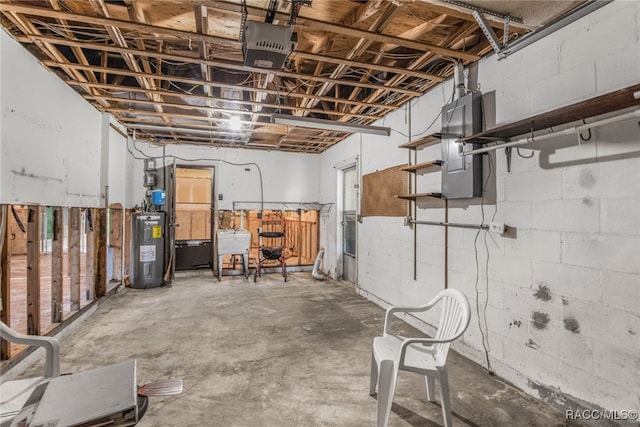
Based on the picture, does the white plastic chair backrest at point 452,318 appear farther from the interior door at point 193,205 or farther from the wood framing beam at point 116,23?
the interior door at point 193,205

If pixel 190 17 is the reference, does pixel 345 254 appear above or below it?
below

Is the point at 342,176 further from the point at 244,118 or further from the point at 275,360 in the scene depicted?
the point at 275,360

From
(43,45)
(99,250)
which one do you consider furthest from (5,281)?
(43,45)

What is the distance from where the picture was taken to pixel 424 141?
3350mm

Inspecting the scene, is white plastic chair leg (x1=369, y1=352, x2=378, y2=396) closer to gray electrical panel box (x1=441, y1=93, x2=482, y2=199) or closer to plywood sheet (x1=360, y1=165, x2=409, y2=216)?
gray electrical panel box (x1=441, y1=93, x2=482, y2=199)

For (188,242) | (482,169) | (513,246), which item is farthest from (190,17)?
(188,242)

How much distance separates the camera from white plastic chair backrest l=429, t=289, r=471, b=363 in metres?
1.90

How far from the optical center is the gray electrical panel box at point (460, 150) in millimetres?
2689

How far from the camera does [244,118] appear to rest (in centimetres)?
473

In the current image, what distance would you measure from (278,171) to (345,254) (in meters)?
2.46

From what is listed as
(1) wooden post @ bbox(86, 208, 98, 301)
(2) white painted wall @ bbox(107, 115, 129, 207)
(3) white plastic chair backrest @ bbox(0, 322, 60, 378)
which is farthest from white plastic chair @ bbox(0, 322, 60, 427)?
(2) white painted wall @ bbox(107, 115, 129, 207)

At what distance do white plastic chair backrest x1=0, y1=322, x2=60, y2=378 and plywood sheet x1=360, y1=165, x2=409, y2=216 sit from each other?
3.37m

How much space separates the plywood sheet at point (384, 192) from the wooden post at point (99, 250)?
377 centimetres

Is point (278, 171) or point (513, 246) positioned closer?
point (513, 246)
